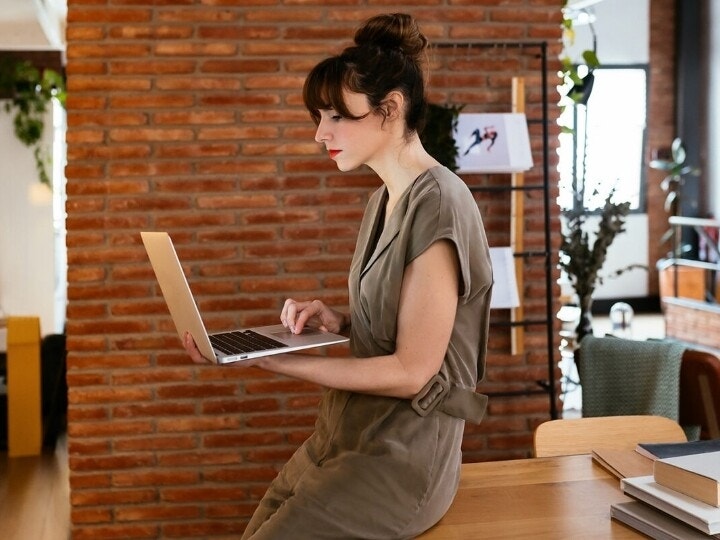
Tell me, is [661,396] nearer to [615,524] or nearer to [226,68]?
[615,524]

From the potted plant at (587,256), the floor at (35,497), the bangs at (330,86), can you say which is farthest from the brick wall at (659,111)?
the bangs at (330,86)

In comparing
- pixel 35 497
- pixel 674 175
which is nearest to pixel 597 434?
pixel 35 497

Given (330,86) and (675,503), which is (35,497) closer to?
(330,86)

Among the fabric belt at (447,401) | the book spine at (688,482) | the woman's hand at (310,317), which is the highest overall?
the woman's hand at (310,317)

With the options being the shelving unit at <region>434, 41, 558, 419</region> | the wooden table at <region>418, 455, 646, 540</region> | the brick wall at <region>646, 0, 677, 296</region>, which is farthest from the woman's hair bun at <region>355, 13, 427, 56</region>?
the brick wall at <region>646, 0, 677, 296</region>

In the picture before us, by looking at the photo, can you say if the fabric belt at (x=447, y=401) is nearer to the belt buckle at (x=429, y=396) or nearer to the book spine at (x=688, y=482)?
the belt buckle at (x=429, y=396)

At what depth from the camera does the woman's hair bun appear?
1842 mm

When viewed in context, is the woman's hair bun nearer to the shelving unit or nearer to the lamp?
the lamp

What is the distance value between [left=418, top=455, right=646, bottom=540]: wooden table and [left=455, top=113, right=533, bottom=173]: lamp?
75.3 inches

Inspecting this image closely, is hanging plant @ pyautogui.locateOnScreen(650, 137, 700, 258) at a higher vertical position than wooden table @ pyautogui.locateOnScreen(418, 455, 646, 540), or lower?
higher

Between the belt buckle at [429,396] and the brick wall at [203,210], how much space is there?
7.43 feet

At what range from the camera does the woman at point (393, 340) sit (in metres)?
1.67

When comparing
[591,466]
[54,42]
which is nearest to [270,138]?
[591,466]

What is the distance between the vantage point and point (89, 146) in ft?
12.4
